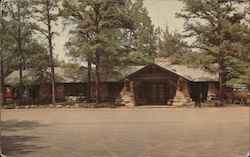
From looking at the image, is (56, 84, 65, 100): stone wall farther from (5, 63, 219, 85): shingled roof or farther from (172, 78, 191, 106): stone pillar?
(172, 78, 191, 106): stone pillar

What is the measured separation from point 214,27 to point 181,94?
2.97 meters

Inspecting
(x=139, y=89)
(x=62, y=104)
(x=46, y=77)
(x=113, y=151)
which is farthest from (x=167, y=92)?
(x=113, y=151)

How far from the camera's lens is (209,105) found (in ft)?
39.2

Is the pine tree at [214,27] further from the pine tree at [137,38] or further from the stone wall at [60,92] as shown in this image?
the stone wall at [60,92]

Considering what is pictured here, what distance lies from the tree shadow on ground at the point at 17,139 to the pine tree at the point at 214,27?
5999mm

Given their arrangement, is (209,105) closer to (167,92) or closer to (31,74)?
(167,92)

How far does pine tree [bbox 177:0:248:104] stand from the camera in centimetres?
1352

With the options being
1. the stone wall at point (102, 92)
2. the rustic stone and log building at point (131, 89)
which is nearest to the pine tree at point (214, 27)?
the rustic stone and log building at point (131, 89)

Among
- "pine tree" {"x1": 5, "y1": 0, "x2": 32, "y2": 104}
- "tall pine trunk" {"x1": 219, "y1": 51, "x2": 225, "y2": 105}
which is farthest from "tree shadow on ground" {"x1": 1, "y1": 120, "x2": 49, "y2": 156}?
"tall pine trunk" {"x1": 219, "y1": 51, "x2": 225, "y2": 105}

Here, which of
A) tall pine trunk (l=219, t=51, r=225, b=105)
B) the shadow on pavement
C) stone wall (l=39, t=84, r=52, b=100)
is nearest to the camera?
the shadow on pavement

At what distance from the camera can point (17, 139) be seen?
33.9 ft

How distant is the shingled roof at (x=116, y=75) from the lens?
13688mm

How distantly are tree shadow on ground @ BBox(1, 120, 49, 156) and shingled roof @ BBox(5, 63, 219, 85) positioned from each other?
1.33m

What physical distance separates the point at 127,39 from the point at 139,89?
4.06 meters
